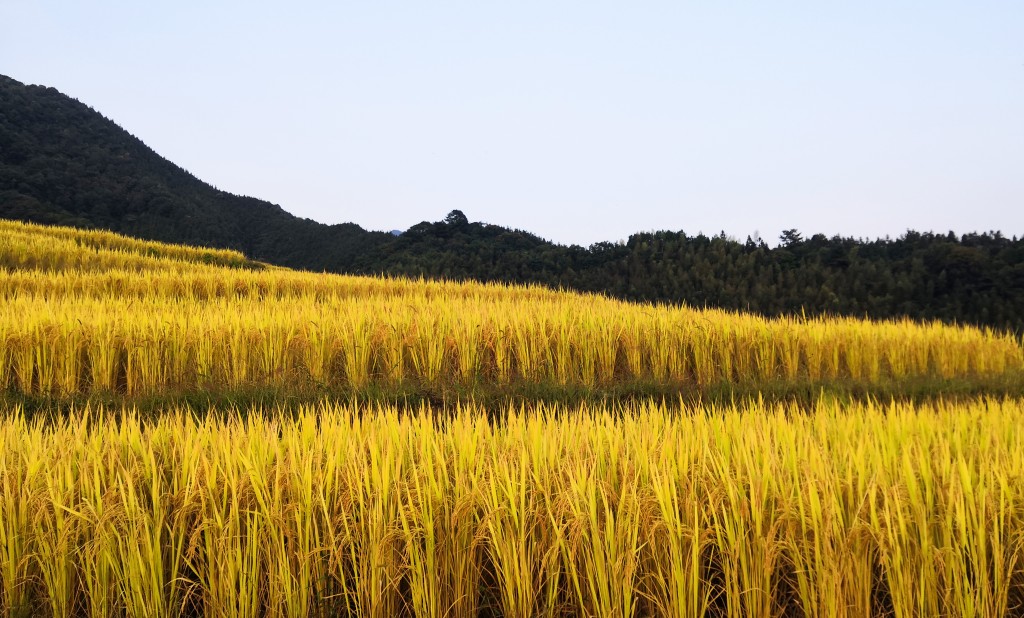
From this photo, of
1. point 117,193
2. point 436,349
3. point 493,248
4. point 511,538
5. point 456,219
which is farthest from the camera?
point 117,193

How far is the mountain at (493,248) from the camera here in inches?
803

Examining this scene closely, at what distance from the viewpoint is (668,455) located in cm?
210

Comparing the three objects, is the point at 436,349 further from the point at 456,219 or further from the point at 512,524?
the point at 456,219

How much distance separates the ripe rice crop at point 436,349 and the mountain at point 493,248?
1398 millimetres

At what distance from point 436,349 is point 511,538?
3.74 m

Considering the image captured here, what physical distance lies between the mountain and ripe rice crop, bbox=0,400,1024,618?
6.24 metres

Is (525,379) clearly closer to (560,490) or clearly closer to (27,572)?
(560,490)

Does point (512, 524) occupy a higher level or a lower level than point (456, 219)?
lower

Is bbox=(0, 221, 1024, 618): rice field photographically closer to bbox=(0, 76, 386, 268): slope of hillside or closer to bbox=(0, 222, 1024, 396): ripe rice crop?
bbox=(0, 222, 1024, 396): ripe rice crop

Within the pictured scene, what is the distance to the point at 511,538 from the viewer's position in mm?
1704

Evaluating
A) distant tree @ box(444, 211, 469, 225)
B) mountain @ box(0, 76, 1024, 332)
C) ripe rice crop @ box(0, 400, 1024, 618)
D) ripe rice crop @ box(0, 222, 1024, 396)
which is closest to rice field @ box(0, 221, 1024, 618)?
ripe rice crop @ box(0, 400, 1024, 618)

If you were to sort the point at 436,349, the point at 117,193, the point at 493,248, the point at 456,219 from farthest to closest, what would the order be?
the point at 117,193 < the point at 456,219 < the point at 493,248 < the point at 436,349

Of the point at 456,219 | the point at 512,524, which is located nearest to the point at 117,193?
the point at 456,219

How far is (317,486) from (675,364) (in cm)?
463
